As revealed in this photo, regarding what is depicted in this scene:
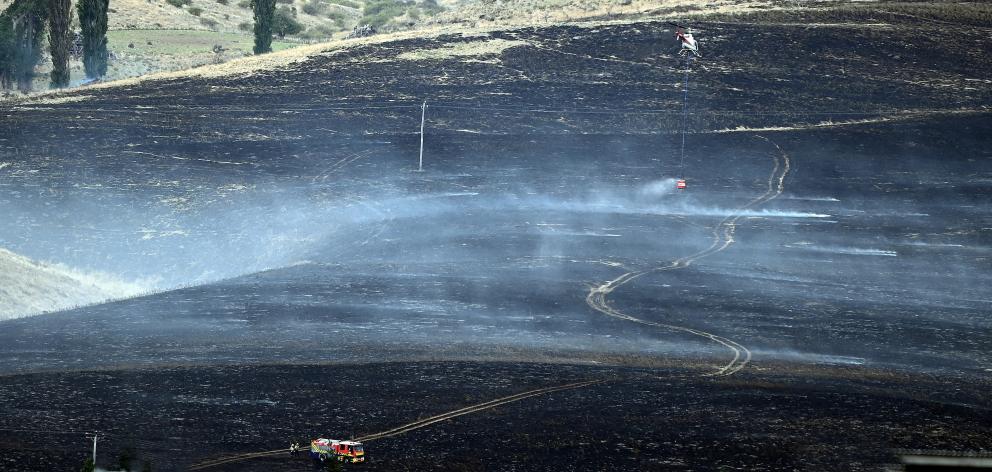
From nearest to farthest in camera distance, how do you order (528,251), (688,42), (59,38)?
(528,251) < (688,42) < (59,38)

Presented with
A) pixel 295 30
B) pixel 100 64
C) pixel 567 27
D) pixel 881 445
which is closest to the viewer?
pixel 881 445

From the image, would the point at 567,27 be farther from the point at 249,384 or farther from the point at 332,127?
the point at 249,384

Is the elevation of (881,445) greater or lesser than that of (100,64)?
lesser

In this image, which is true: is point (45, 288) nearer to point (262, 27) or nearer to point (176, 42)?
point (262, 27)

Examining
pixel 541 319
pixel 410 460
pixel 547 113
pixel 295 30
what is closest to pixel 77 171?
pixel 547 113

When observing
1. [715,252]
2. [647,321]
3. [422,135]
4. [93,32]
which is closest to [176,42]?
[93,32]

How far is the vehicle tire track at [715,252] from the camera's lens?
22844 millimetres

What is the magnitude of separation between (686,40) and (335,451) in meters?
40.7

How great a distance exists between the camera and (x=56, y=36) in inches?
2564

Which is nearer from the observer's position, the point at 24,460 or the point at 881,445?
the point at 24,460

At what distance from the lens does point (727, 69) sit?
55625 millimetres

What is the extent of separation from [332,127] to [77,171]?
10.7 meters

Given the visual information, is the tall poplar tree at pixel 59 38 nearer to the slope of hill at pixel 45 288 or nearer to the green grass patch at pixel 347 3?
the slope of hill at pixel 45 288

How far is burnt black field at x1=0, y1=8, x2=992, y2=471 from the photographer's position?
18109 millimetres
